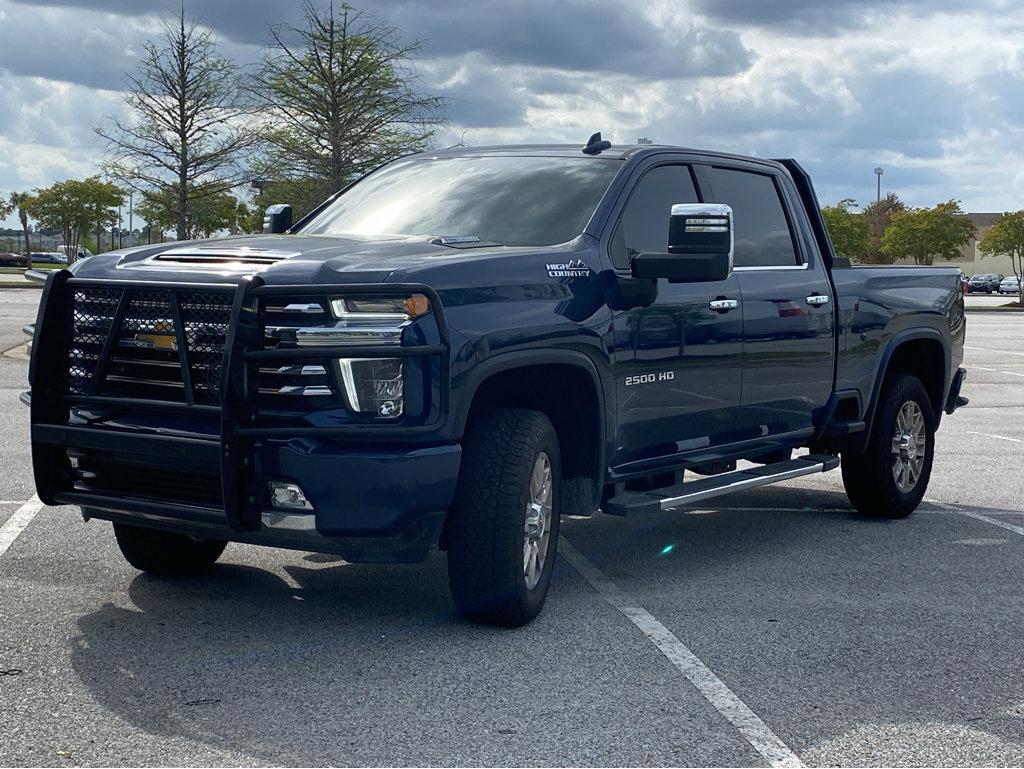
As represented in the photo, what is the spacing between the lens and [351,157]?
3506 centimetres

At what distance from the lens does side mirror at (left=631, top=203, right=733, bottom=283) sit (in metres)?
6.07

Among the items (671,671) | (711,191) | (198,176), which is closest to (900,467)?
(711,191)

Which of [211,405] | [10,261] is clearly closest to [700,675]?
[211,405]

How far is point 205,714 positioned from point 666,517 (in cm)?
468

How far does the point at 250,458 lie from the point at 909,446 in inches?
196

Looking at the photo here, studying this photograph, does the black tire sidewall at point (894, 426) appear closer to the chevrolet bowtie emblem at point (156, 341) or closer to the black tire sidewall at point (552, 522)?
the black tire sidewall at point (552, 522)

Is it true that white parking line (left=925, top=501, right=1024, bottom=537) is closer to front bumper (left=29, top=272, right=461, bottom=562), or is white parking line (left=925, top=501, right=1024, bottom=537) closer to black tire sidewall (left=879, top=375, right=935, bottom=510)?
black tire sidewall (left=879, top=375, right=935, bottom=510)

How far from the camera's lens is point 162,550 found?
252 inches

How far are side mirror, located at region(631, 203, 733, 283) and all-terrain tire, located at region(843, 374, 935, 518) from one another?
110 inches

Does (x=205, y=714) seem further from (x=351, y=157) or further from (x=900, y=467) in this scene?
(x=351, y=157)

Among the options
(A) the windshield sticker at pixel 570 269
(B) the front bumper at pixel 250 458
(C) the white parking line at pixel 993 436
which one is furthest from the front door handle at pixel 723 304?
(C) the white parking line at pixel 993 436

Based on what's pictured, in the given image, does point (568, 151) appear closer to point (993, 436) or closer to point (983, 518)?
point (983, 518)

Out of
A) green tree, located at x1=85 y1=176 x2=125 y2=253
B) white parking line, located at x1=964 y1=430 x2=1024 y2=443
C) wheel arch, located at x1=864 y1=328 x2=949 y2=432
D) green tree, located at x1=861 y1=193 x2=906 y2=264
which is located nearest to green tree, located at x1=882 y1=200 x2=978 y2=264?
green tree, located at x1=861 y1=193 x2=906 y2=264

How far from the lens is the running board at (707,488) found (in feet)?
20.8
